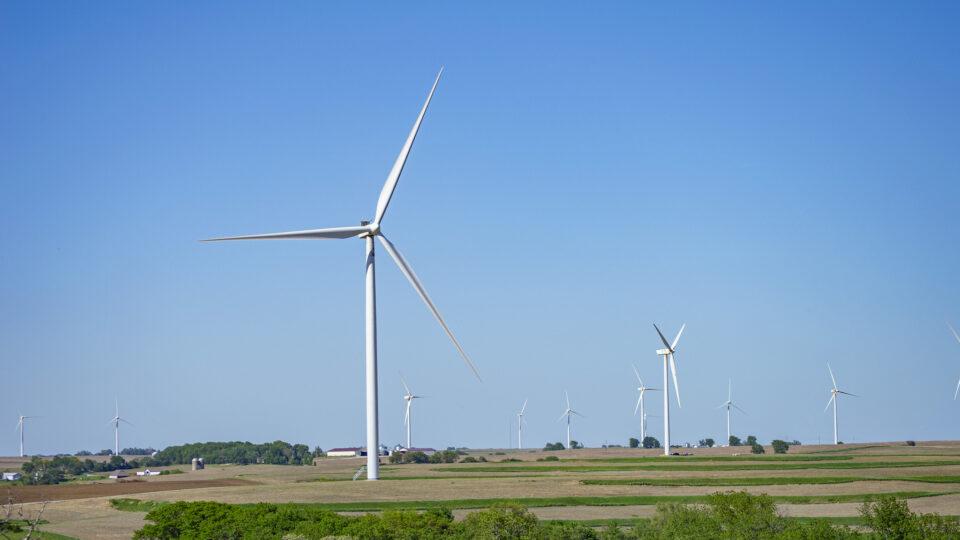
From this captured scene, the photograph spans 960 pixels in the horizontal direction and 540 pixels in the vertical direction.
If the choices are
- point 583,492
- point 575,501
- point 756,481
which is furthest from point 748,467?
point 575,501

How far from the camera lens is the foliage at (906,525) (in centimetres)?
5166

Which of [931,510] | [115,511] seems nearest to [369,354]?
[115,511]

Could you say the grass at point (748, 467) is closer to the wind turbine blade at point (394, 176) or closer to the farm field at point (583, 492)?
the farm field at point (583, 492)

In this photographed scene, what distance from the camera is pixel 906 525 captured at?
5331cm

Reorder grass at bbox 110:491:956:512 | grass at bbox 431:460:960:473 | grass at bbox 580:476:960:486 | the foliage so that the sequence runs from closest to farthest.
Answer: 1. the foliage
2. grass at bbox 110:491:956:512
3. grass at bbox 580:476:960:486
4. grass at bbox 431:460:960:473

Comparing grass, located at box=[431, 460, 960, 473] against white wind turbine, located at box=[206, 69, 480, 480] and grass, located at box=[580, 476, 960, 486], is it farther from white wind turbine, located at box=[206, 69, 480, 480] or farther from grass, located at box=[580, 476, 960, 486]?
white wind turbine, located at box=[206, 69, 480, 480]

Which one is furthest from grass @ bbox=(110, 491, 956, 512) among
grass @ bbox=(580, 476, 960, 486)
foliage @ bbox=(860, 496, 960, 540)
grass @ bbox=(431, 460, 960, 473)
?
grass @ bbox=(431, 460, 960, 473)

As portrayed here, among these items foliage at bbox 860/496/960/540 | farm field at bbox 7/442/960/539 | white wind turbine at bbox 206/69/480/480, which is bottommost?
farm field at bbox 7/442/960/539

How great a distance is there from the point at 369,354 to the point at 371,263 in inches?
352

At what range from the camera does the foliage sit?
51.7 metres

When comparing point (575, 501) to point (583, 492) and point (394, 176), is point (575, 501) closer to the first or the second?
point (583, 492)

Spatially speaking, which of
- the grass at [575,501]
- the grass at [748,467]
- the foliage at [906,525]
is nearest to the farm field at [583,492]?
the grass at [575,501]

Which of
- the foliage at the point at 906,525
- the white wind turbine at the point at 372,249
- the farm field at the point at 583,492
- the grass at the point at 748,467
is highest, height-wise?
the white wind turbine at the point at 372,249

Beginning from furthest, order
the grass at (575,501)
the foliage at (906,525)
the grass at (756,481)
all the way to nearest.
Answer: the grass at (756,481)
the grass at (575,501)
the foliage at (906,525)
